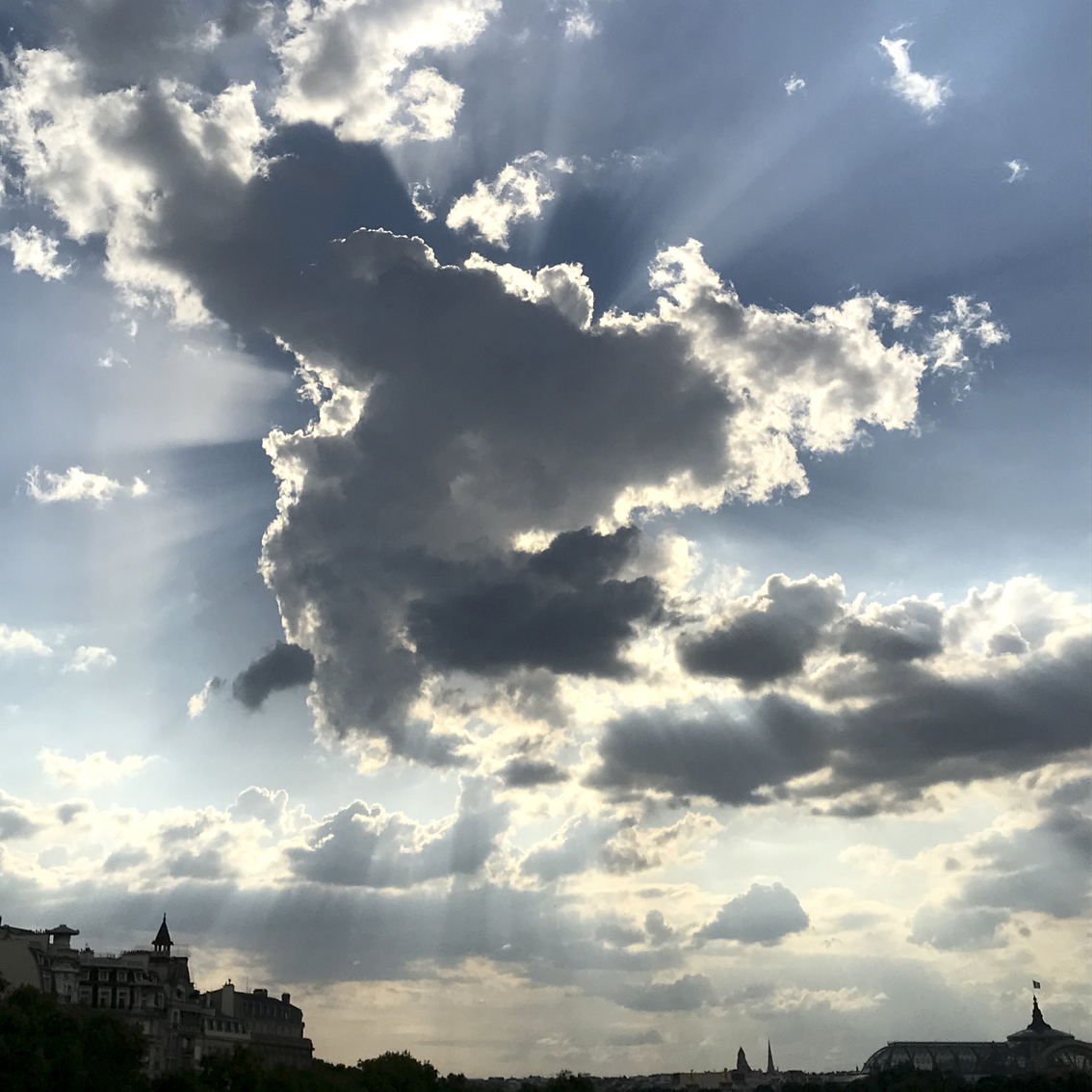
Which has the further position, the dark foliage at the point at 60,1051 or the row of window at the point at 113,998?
the row of window at the point at 113,998

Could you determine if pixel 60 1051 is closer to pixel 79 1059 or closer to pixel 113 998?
pixel 79 1059

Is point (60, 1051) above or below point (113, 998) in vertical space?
below

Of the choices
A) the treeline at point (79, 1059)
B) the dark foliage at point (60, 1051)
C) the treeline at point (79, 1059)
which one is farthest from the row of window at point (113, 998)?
the dark foliage at point (60, 1051)

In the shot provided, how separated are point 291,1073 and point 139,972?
115ft

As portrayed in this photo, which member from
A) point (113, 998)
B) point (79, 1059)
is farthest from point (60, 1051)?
point (113, 998)

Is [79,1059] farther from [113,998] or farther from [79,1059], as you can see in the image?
[113,998]

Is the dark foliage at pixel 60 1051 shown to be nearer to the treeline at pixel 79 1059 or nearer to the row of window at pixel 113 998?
the treeline at pixel 79 1059

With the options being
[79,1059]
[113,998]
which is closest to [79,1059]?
[79,1059]

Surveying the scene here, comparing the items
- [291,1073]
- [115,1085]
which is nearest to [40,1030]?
[115,1085]

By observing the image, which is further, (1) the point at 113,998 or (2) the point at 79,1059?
(1) the point at 113,998

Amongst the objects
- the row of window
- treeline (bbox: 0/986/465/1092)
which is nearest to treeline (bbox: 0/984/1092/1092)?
treeline (bbox: 0/986/465/1092)

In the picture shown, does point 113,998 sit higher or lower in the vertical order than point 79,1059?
higher

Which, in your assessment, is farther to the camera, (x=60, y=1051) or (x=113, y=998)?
(x=113, y=998)

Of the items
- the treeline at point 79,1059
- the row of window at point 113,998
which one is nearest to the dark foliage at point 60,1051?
the treeline at point 79,1059
